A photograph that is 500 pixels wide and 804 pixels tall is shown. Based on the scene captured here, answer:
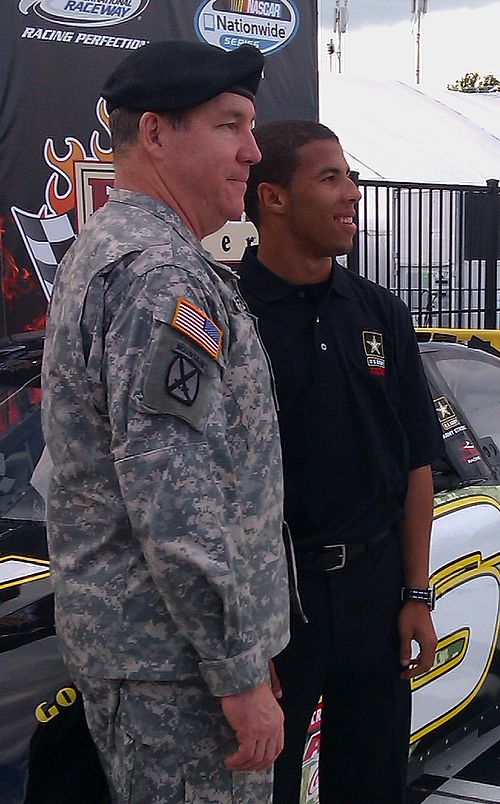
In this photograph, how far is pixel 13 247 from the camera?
18.9ft

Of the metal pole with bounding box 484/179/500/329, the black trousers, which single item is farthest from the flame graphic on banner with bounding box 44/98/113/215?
the metal pole with bounding box 484/179/500/329

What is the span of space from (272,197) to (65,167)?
397 cm

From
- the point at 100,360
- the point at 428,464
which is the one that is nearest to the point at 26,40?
the point at 428,464

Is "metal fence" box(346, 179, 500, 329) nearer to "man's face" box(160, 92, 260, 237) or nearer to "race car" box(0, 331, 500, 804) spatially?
"race car" box(0, 331, 500, 804)

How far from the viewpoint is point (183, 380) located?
148 centimetres

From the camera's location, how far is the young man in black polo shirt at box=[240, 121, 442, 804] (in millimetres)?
2080

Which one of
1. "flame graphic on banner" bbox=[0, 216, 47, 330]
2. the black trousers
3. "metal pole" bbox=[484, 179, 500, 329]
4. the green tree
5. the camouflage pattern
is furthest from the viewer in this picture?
the green tree

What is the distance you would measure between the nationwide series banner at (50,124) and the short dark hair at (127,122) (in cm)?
417

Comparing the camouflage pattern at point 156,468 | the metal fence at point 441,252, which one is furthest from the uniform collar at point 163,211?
the metal fence at point 441,252

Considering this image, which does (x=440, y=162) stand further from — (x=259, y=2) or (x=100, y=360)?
(x=100, y=360)

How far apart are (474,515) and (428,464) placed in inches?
36.4

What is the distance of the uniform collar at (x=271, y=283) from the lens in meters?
2.16

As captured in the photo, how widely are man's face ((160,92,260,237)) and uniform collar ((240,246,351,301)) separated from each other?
446mm

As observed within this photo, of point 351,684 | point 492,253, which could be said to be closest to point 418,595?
point 351,684
